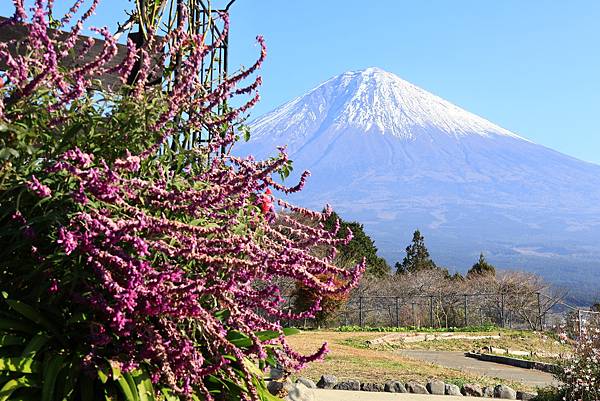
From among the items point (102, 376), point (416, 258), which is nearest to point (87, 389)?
point (102, 376)

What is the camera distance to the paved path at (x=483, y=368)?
43.9 feet

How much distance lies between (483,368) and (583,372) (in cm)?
731

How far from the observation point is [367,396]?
7750 millimetres

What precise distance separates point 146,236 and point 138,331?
1.06 feet

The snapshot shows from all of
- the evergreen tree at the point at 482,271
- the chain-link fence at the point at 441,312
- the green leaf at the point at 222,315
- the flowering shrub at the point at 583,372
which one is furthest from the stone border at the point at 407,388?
the evergreen tree at the point at 482,271

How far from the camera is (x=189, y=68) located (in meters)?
2.86

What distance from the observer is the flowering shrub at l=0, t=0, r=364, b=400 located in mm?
2395

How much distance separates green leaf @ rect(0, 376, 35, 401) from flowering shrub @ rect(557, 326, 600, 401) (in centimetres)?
643

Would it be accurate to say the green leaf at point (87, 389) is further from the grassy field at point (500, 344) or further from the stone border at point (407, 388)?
the grassy field at point (500, 344)

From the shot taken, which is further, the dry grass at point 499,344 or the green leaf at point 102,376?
the dry grass at point 499,344

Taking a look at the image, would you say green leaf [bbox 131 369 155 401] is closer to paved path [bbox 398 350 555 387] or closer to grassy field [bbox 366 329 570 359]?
paved path [bbox 398 350 555 387]

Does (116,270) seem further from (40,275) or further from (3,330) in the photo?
(3,330)

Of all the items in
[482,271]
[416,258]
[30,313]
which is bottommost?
[30,313]

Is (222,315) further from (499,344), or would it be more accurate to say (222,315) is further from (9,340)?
(499,344)
